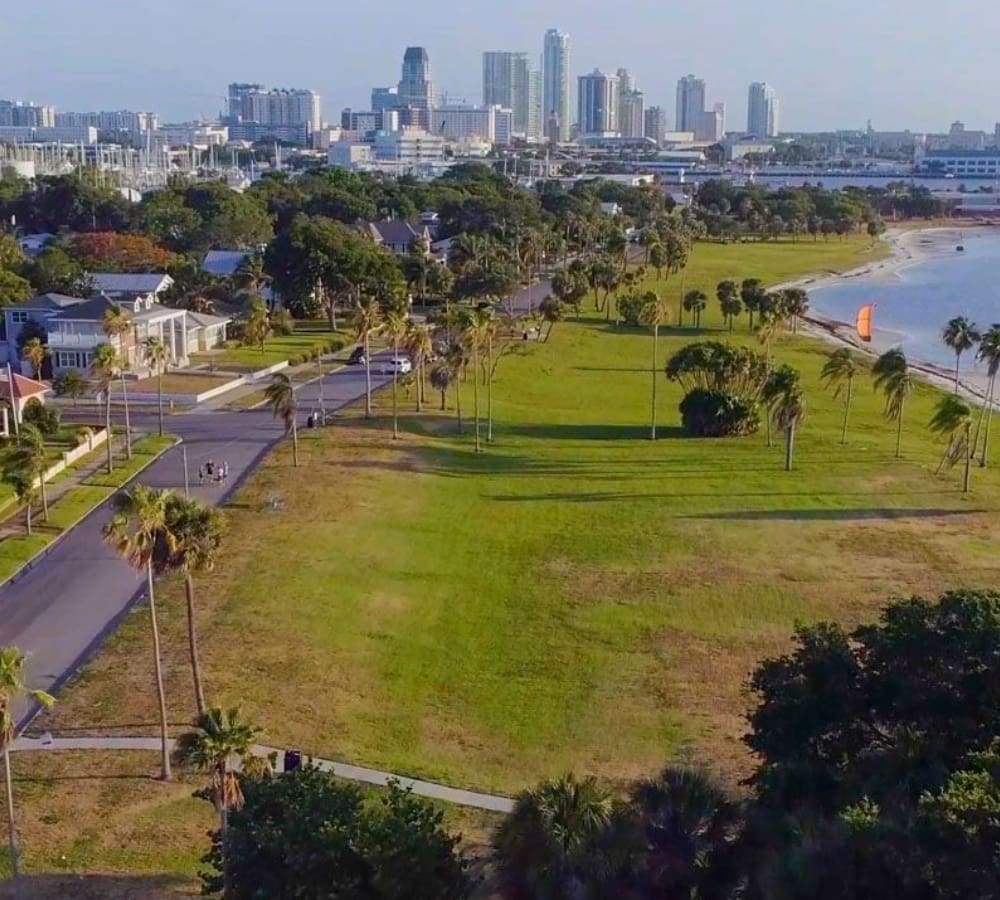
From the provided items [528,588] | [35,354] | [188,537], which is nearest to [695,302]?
[35,354]

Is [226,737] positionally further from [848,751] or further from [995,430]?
[995,430]

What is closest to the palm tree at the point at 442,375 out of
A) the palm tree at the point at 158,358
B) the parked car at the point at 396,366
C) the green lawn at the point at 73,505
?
the parked car at the point at 396,366

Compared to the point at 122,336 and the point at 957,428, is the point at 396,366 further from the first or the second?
the point at 957,428

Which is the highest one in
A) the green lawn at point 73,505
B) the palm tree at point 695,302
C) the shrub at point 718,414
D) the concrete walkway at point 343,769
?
the palm tree at point 695,302

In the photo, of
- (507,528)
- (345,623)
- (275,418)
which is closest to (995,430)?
(507,528)

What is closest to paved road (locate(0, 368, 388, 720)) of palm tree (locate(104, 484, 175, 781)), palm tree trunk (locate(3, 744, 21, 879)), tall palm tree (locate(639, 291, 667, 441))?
palm tree (locate(104, 484, 175, 781))

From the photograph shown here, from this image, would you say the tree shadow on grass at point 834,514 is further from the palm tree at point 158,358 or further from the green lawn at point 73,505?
the palm tree at point 158,358
